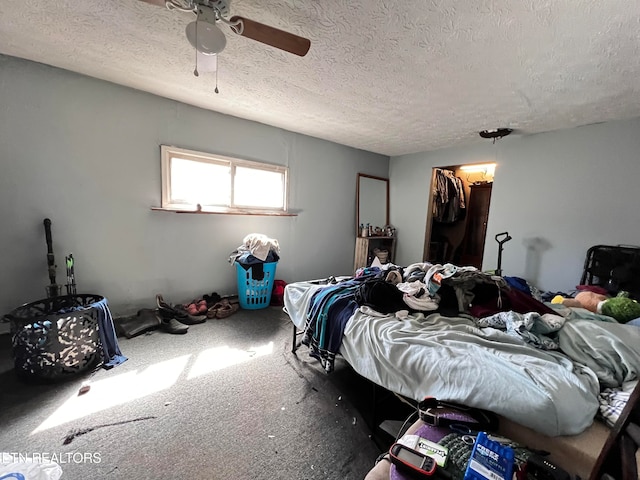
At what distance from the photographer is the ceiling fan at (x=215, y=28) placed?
1.29 m

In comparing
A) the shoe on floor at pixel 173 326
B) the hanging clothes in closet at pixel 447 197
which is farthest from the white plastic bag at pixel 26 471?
the hanging clothes in closet at pixel 447 197

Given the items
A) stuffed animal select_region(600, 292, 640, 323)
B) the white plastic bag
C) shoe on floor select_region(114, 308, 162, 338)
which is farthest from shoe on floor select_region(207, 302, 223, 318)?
stuffed animal select_region(600, 292, 640, 323)

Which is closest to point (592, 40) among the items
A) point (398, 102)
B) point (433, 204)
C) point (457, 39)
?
point (457, 39)

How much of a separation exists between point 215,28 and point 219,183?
2.06 meters

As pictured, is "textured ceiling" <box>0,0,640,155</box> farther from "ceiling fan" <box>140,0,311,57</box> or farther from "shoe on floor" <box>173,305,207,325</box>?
"shoe on floor" <box>173,305,207,325</box>

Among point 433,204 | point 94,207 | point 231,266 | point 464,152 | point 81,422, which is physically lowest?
point 81,422

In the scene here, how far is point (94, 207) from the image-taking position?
2.47 m

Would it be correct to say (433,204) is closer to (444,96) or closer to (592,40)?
(444,96)

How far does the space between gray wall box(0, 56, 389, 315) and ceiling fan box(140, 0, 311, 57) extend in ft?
5.58

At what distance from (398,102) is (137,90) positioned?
8.12 ft

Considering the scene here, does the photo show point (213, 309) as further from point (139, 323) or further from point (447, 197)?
point (447, 197)

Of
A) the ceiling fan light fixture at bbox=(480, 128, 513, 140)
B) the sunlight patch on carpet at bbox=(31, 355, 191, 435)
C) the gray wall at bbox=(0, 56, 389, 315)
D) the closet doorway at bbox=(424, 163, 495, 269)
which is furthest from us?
the closet doorway at bbox=(424, 163, 495, 269)

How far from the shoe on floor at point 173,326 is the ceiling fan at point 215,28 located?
2.27 meters

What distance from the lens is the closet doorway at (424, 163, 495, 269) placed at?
4.71 meters
